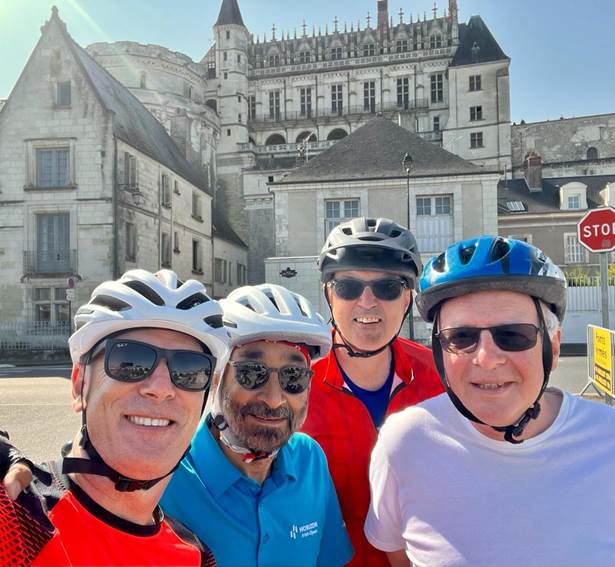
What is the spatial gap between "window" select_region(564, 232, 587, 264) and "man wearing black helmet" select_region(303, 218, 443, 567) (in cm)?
3328

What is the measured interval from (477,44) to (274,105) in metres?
25.5

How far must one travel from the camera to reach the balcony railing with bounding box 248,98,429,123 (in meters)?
55.8

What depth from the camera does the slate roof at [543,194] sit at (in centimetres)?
3291

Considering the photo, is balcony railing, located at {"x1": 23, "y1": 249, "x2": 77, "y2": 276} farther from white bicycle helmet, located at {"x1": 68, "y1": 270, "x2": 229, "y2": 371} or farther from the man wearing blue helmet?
the man wearing blue helmet

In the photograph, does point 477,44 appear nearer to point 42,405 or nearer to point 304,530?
point 42,405

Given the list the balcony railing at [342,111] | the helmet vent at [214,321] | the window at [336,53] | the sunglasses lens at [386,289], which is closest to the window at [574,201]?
the balcony railing at [342,111]

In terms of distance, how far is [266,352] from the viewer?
7.52 feet

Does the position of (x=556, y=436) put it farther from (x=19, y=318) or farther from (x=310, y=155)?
(x=310, y=155)

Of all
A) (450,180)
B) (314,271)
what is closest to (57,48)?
(314,271)

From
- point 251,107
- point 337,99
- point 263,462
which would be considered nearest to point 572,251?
point 263,462

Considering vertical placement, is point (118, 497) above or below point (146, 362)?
below

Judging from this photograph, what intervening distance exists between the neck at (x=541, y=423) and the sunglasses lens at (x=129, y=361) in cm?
131

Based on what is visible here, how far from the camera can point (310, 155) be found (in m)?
50.5

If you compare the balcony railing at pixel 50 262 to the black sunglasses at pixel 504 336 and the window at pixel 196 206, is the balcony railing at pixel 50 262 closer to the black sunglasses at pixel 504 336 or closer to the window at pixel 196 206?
the window at pixel 196 206
